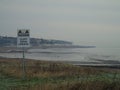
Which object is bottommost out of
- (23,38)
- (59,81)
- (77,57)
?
(77,57)

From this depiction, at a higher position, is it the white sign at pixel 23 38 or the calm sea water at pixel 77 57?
the white sign at pixel 23 38

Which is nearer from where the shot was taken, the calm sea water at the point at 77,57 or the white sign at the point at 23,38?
the white sign at the point at 23,38

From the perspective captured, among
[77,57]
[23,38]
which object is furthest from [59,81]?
[77,57]

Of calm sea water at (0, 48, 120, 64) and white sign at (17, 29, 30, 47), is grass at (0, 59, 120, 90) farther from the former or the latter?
calm sea water at (0, 48, 120, 64)

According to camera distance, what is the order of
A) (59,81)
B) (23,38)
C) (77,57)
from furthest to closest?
(77,57), (23,38), (59,81)

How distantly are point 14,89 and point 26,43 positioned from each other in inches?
206

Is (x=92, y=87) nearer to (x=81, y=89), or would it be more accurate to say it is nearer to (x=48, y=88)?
(x=81, y=89)

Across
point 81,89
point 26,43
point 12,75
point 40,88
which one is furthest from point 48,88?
point 12,75

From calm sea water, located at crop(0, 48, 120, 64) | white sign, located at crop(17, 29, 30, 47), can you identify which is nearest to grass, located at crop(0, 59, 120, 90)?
white sign, located at crop(17, 29, 30, 47)

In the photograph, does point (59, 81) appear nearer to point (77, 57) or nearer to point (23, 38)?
point (23, 38)

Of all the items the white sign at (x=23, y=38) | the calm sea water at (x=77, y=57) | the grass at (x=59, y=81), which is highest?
the white sign at (x=23, y=38)

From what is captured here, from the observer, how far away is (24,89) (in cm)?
1188

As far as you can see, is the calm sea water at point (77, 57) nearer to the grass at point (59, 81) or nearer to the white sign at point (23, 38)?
the grass at point (59, 81)

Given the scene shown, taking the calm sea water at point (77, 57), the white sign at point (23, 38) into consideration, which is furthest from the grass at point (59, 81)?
the calm sea water at point (77, 57)
